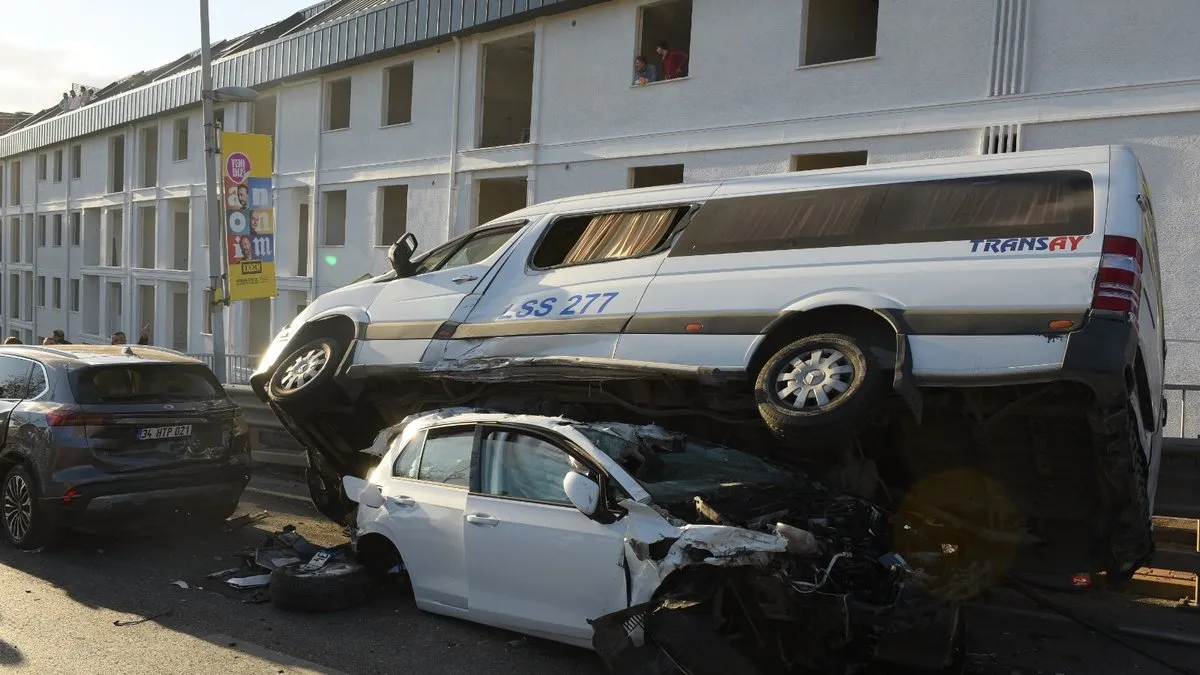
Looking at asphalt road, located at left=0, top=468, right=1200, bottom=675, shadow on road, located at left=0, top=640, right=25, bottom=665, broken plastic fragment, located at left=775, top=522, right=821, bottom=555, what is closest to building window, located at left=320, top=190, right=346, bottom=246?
asphalt road, located at left=0, top=468, right=1200, bottom=675

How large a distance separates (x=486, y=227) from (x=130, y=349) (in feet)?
11.1

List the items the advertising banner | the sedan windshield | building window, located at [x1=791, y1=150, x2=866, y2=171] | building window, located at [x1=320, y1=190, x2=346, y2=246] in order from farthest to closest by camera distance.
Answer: building window, located at [x1=320, y1=190, x2=346, y2=246], the advertising banner, building window, located at [x1=791, y1=150, x2=866, y2=171], the sedan windshield

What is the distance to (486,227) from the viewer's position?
8102mm

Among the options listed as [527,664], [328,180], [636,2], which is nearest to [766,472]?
[527,664]

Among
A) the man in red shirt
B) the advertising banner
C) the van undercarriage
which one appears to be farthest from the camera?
the man in red shirt

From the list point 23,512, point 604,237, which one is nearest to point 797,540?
point 604,237

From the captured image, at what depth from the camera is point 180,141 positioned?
28.4 meters

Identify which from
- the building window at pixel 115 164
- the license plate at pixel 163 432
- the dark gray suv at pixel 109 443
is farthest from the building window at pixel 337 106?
the license plate at pixel 163 432

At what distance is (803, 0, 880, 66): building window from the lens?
45.5 feet

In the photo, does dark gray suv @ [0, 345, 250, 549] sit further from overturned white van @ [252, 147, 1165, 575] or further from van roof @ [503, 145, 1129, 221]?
van roof @ [503, 145, 1129, 221]

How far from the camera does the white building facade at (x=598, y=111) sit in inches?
432

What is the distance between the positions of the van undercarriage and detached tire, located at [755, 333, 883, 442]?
98mm

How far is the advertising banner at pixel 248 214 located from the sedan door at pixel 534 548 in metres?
10.2

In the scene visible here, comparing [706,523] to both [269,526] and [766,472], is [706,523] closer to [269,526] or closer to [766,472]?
[766,472]
